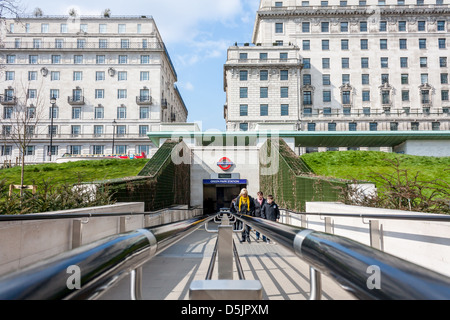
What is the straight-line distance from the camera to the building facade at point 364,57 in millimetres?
49531

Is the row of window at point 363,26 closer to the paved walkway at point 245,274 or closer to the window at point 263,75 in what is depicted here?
the window at point 263,75

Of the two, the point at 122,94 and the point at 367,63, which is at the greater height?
the point at 367,63

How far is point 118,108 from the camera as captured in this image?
2083 inches

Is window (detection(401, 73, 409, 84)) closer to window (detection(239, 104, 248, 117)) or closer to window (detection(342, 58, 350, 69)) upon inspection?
window (detection(342, 58, 350, 69))

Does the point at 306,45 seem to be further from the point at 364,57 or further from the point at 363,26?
the point at 363,26

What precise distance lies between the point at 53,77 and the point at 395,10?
6328 cm

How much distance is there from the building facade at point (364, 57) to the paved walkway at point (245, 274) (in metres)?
44.0

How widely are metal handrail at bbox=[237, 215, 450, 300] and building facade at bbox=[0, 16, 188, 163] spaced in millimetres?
51286

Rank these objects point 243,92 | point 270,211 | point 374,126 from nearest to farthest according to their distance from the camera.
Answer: point 270,211, point 243,92, point 374,126

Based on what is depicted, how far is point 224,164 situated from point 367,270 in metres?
21.2

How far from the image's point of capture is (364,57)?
52438 millimetres

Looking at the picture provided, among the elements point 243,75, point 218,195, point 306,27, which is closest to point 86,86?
point 243,75
